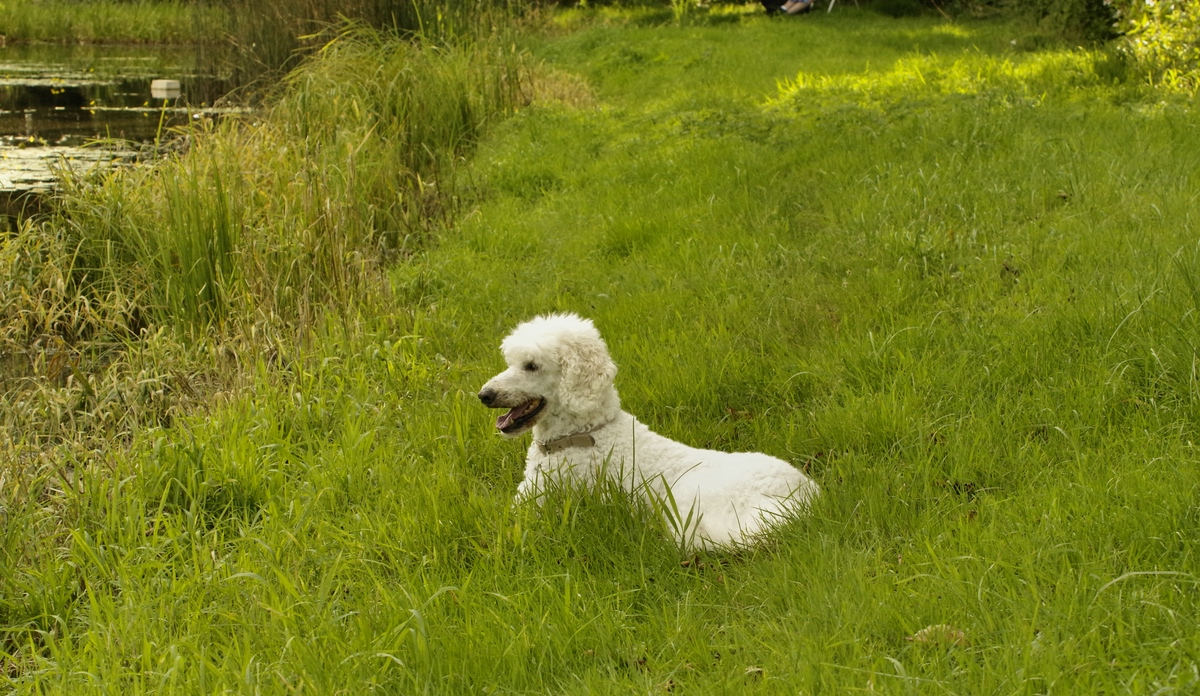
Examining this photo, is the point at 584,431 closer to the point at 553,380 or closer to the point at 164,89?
the point at 553,380

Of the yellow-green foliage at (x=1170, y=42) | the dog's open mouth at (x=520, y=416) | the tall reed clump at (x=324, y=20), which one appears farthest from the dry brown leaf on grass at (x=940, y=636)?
the tall reed clump at (x=324, y=20)

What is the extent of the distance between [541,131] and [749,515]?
27.9ft

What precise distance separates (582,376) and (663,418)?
0.85 m

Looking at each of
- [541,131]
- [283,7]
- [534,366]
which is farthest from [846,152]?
[283,7]

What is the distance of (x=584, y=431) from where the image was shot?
167 inches

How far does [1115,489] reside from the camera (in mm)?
3092

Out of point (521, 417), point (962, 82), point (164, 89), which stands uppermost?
point (962, 82)

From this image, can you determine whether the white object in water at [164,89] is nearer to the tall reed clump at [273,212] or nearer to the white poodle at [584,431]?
the tall reed clump at [273,212]

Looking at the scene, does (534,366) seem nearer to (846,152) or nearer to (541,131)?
(846,152)

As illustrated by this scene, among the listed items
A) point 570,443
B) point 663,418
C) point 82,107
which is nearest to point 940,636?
point 570,443

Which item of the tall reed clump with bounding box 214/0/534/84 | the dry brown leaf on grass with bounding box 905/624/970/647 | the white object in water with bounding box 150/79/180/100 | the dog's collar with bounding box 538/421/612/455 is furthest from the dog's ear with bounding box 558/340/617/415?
the white object in water with bounding box 150/79/180/100

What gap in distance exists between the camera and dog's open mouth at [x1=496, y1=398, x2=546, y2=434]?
13.6 feet

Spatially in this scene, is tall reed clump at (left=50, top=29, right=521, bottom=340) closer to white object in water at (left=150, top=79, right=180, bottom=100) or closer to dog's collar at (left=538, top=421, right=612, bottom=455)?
dog's collar at (left=538, top=421, right=612, bottom=455)

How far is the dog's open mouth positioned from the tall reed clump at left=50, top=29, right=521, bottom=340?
9.62 ft
